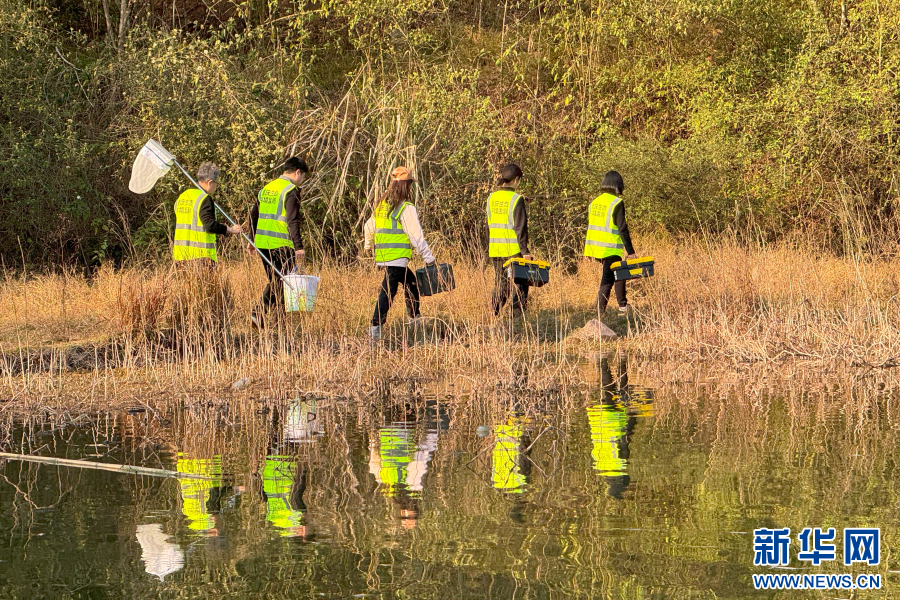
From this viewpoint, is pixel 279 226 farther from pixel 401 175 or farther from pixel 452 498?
pixel 452 498

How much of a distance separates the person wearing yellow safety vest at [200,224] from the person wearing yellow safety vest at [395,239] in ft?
4.55

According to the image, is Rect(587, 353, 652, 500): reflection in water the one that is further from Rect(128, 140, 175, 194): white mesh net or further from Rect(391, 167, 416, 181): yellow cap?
Rect(128, 140, 175, 194): white mesh net

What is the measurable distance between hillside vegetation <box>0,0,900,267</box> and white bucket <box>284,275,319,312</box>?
614 centimetres

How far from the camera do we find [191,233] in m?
11.3

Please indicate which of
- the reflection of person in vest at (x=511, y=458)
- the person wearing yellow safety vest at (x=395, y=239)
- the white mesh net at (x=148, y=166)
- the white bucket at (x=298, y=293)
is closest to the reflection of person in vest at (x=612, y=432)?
the reflection of person in vest at (x=511, y=458)

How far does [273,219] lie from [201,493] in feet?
18.2

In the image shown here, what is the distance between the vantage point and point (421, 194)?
1869 centimetres

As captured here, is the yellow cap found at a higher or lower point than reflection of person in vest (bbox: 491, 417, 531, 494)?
higher

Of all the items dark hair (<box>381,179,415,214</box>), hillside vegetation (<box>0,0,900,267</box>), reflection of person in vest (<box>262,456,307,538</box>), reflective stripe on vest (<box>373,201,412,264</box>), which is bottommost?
reflection of person in vest (<box>262,456,307,538</box>)

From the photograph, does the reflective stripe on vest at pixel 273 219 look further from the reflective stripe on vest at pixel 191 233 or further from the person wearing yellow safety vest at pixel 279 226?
the reflective stripe on vest at pixel 191 233

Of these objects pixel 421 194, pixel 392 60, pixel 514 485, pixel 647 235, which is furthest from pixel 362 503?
pixel 392 60

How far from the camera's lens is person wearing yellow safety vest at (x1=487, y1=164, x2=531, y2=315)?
40.5 feet

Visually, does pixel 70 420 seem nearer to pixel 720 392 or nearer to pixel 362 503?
pixel 362 503

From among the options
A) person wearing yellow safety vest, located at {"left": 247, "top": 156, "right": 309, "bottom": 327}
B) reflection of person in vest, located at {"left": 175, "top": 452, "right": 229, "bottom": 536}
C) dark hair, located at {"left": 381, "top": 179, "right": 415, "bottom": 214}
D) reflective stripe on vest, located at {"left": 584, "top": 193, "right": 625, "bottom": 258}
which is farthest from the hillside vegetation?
reflection of person in vest, located at {"left": 175, "top": 452, "right": 229, "bottom": 536}
